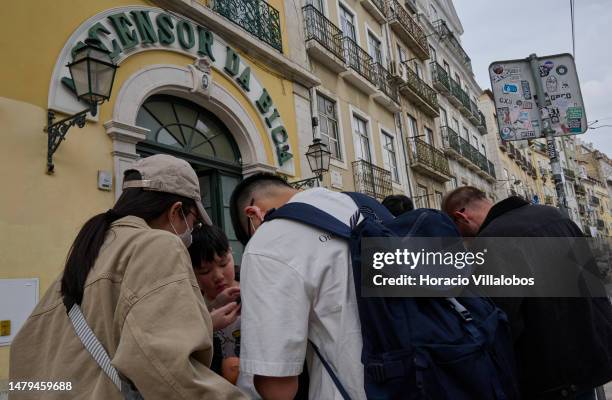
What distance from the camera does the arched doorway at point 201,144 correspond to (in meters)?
6.59

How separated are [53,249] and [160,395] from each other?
164 inches

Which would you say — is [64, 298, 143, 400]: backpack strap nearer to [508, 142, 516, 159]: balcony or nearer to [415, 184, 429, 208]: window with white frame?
[415, 184, 429, 208]: window with white frame

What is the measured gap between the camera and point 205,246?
258 cm

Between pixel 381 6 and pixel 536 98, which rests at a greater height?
pixel 381 6

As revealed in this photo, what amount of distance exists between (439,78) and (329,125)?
36.0 feet

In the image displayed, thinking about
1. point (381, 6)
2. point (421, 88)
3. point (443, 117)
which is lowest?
point (443, 117)

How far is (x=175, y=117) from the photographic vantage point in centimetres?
700

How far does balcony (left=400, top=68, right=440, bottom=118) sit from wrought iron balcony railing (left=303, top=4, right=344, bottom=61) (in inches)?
170

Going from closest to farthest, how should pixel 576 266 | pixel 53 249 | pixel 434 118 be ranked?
pixel 576 266 < pixel 53 249 < pixel 434 118

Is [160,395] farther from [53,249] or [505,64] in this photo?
[505,64]

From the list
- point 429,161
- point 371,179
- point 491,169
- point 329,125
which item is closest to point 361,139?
point 371,179

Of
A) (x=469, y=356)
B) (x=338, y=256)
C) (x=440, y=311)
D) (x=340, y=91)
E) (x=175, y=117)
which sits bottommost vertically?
(x=469, y=356)

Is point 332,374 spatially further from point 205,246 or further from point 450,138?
point 450,138

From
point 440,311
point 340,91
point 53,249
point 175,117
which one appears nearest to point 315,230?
point 440,311
